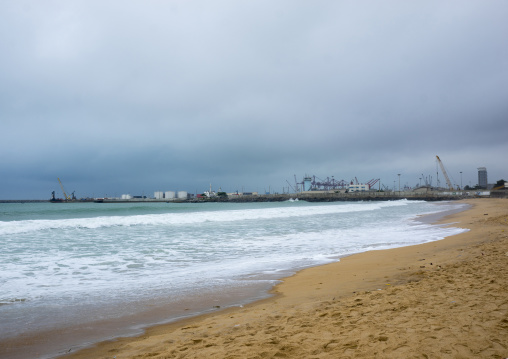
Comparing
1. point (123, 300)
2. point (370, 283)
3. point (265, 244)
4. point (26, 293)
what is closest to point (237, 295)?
point (123, 300)

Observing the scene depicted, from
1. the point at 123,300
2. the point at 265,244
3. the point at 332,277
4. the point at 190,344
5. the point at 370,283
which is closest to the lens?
the point at 190,344

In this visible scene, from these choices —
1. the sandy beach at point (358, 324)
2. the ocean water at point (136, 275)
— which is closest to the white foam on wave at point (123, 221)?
the ocean water at point (136, 275)

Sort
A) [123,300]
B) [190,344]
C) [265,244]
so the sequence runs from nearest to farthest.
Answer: [190,344], [123,300], [265,244]

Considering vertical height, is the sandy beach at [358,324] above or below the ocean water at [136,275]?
above

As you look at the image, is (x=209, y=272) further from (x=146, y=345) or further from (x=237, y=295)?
(x=146, y=345)

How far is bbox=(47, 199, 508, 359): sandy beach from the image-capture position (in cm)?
328

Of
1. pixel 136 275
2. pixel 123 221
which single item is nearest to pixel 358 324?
pixel 136 275

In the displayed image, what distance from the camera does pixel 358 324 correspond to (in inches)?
157

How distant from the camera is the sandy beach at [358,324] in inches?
129

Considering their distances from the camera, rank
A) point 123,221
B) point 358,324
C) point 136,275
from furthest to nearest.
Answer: point 123,221, point 136,275, point 358,324

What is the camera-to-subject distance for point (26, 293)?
676 centimetres

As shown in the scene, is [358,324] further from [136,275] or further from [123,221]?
[123,221]

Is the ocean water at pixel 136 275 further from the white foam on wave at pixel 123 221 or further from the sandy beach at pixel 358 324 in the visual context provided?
the white foam on wave at pixel 123 221

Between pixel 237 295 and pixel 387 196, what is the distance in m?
140
